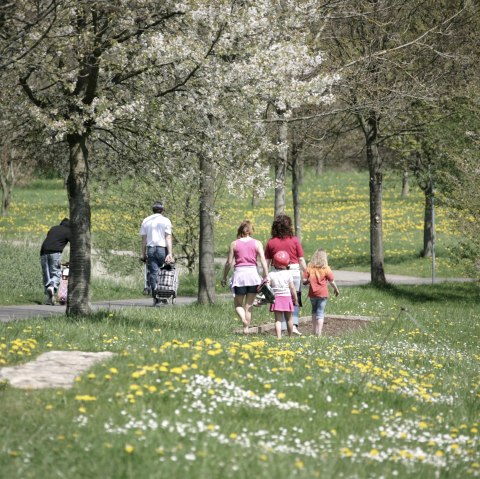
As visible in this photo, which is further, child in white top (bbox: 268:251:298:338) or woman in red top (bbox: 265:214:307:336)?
woman in red top (bbox: 265:214:307:336)

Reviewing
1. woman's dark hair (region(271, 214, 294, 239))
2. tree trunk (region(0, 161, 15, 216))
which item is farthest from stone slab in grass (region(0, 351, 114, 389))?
tree trunk (region(0, 161, 15, 216))

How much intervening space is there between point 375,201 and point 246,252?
11759 millimetres

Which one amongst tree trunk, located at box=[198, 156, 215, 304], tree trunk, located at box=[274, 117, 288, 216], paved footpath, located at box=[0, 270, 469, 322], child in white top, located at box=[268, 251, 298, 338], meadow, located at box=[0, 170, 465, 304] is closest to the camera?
child in white top, located at box=[268, 251, 298, 338]

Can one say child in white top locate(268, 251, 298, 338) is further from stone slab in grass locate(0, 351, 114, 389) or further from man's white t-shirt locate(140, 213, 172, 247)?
stone slab in grass locate(0, 351, 114, 389)

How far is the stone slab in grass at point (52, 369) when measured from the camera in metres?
8.19

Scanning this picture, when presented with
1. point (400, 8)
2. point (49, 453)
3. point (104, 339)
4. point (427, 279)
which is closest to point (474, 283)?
point (427, 279)

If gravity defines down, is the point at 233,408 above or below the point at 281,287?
below

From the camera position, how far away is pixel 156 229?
1922 cm

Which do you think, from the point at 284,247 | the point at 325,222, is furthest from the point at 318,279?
the point at 325,222

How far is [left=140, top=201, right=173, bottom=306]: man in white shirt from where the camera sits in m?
19.0

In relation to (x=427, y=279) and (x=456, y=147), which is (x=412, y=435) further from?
(x=427, y=279)

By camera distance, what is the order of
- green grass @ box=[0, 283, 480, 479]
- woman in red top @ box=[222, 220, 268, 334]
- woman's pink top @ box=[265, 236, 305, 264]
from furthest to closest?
woman's pink top @ box=[265, 236, 305, 264] < woman in red top @ box=[222, 220, 268, 334] < green grass @ box=[0, 283, 480, 479]

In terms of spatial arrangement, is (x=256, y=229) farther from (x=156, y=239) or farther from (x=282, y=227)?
(x=282, y=227)

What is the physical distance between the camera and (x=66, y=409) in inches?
292
